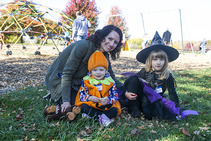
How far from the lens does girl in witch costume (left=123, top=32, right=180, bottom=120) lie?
272 cm

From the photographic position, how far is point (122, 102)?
3.03m

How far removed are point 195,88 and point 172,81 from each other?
2.27m

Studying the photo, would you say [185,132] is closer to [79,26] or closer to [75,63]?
[75,63]

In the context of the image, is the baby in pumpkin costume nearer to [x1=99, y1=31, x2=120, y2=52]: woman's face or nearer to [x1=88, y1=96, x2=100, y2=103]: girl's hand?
[x1=88, y1=96, x2=100, y2=103]: girl's hand

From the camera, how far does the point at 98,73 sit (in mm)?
2551

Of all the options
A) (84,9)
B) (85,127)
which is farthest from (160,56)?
(84,9)

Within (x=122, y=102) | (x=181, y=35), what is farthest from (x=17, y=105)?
(x=181, y=35)

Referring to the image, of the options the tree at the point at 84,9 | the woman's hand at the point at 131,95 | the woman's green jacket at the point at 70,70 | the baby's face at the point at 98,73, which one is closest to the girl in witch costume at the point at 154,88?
the woman's hand at the point at 131,95

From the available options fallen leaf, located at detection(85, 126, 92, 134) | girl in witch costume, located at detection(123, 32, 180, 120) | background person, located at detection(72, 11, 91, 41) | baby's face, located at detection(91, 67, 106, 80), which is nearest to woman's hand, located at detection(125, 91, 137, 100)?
girl in witch costume, located at detection(123, 32, 180, 120)

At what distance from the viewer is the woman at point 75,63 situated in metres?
2.62

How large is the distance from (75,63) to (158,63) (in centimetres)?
131

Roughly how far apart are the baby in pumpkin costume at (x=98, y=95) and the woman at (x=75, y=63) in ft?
0.59

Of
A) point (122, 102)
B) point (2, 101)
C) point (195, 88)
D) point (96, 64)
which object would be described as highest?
point (96, 64)

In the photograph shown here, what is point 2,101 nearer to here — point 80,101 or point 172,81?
point 80,101
